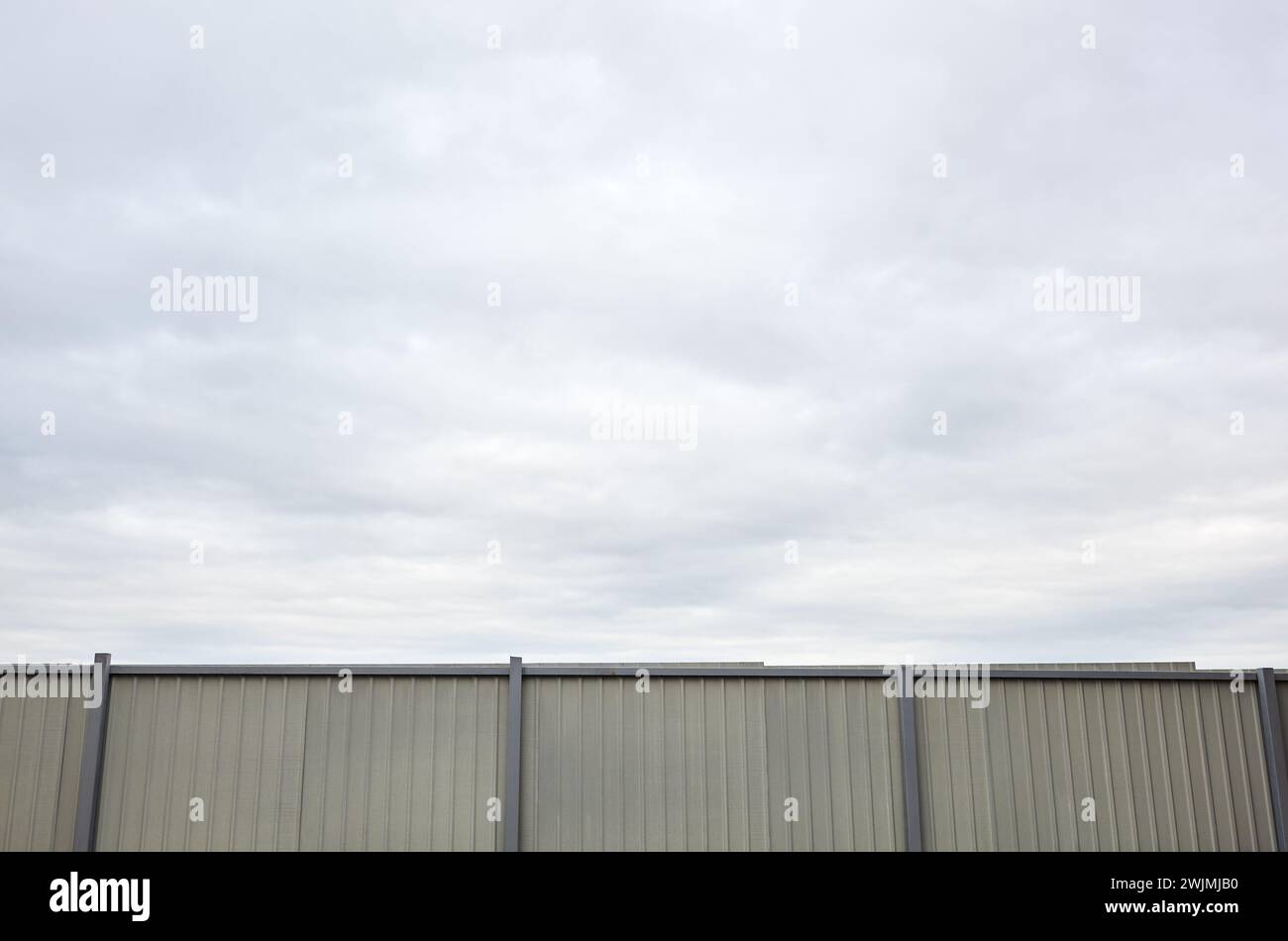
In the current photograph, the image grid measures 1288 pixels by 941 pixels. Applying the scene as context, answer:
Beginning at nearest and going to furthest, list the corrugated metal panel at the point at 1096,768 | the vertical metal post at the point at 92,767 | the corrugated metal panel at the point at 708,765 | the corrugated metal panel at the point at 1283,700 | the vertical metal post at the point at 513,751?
the vertical metal post at the point at 92,767, the vertical metal post at the point at 513,751, the corrugated metal panel at the point at 708,765, the corrugated metal panel at the point at 1096,768, the corrugated metal panel at the point at 1283,700

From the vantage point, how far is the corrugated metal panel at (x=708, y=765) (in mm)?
11188

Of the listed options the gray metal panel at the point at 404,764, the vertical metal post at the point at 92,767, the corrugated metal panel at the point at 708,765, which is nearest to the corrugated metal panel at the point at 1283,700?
the corrugated metal panel at the point at 708,765

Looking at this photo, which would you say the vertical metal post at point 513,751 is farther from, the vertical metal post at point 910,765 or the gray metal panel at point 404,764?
the vertical metal post at point 910,765

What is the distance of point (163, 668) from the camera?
37.2 feet

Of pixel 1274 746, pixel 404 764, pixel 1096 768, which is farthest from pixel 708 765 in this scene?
pixel 1274 746

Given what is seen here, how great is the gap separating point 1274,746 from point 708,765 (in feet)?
20.7

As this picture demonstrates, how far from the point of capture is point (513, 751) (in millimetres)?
11234

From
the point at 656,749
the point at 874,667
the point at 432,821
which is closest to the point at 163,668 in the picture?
the point at 432,821

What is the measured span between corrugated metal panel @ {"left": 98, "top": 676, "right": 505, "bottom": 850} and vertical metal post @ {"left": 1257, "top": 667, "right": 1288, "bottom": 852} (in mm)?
8462

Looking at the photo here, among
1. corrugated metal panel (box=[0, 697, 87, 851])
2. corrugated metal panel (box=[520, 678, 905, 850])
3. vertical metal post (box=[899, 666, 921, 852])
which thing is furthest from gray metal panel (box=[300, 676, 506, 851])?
vertical metal post (box=[899, 666, 921, 852])

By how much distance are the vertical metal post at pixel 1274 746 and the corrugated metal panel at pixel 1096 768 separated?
0.29ft

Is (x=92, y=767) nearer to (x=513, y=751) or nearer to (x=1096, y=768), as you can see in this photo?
(x=513, y=751)

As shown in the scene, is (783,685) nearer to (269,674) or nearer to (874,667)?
(874,667)
